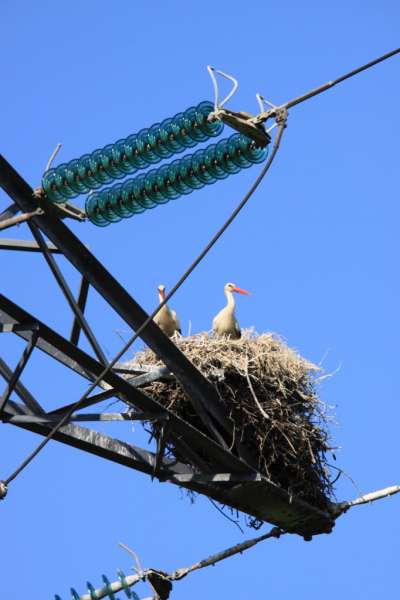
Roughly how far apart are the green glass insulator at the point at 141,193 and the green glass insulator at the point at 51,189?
0.55 m

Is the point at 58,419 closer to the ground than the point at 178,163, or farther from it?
closer to the ground

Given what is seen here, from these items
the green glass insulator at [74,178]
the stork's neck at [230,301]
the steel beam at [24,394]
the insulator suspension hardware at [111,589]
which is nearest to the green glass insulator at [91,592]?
the insulator suspension hardware at [111,589]

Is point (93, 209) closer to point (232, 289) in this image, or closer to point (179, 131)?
point (179, 131)

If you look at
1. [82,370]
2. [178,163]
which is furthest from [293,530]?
[178,163]

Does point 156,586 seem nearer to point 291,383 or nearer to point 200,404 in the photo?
point 200,404

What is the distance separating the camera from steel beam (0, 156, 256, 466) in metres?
6.89

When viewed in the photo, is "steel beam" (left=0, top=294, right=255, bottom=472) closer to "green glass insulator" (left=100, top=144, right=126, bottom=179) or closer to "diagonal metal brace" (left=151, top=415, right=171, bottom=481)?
"diagonal metal brace" (left=151, top=415, right=171, bottom=481)

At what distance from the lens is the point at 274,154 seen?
20.5ft

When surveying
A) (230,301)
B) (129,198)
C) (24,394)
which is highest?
(230,301)

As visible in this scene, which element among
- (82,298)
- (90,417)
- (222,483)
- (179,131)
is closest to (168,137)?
(179,131)

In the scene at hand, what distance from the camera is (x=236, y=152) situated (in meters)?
6.97

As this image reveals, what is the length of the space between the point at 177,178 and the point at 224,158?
388mm

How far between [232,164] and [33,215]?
1418 mm

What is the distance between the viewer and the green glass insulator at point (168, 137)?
273 inches
